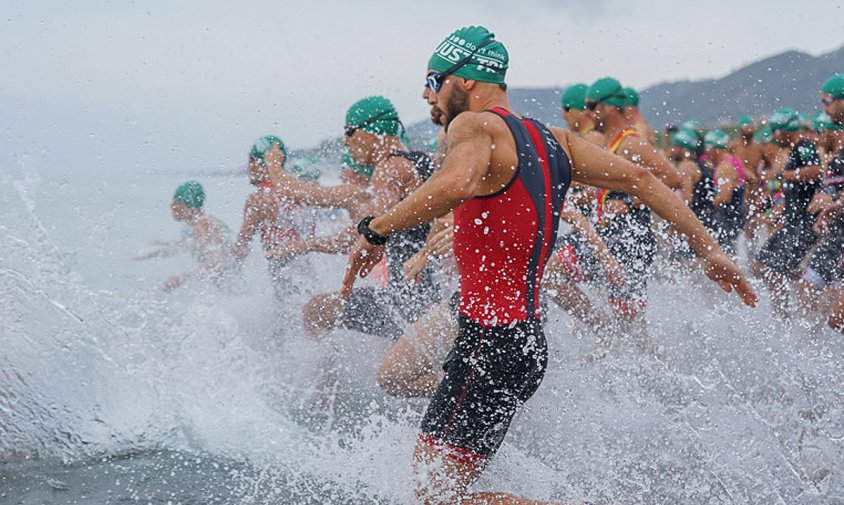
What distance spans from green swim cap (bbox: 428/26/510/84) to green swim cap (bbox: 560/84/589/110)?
3.61m

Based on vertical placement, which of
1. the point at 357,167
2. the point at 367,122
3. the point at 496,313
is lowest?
the point at 496,313

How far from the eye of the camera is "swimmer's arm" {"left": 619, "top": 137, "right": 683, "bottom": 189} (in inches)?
213

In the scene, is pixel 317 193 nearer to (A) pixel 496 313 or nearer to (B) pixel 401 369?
(B) pixel 401 369

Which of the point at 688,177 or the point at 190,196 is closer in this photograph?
the point at 190,196

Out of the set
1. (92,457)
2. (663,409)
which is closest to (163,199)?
(92,457)

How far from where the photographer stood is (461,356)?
313cm

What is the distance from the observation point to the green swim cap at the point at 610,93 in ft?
19.4

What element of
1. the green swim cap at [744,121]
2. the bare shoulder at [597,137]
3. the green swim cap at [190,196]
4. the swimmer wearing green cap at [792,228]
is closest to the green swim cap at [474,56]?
the bare shoulder at [597,137]

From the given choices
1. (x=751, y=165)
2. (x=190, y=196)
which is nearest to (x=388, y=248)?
(x=190, y=196)

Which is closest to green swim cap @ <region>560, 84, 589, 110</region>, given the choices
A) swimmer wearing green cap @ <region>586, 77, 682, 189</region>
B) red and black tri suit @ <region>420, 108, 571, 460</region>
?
swimmer wearing green cap @ <region>586, 77, 682, 189</region>

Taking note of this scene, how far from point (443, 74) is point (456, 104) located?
0.39 ft

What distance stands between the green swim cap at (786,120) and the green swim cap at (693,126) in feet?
3.41

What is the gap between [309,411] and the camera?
5.39 meters

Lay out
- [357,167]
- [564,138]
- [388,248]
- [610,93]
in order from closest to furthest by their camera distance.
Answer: [564,138] < [388,248] < [357,167] < [610,93]
